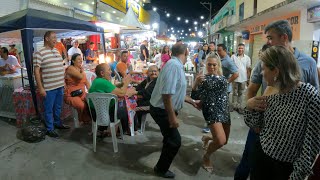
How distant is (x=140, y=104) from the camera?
18.2 feet

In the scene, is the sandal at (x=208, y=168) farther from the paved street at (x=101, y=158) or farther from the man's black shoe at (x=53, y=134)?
the man's black shoe at (x=53, y=134)

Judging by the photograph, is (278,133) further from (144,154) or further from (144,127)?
(144,127)

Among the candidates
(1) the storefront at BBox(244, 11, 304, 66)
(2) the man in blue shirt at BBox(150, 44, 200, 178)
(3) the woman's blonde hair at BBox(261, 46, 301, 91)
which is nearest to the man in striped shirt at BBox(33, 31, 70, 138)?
(2) the man in blue shirt at BBox(150, 44, 200, 178)

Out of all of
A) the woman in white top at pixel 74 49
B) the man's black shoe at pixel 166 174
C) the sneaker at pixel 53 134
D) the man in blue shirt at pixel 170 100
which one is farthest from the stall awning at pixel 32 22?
the woman in white top at pixel 74 49

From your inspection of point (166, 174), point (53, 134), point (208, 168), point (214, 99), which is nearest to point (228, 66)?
point (214, 99)

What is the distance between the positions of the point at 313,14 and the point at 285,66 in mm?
8564

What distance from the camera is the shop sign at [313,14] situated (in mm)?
8633

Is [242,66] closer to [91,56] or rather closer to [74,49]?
[91,56]

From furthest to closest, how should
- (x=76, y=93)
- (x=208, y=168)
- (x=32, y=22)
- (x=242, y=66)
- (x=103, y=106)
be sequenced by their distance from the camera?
(x=242, y=66) < (x=76, y=93) < (x=32, y=22) < (x=103, y=106) < (x=208, y=168)

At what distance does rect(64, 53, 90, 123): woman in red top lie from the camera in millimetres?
5344

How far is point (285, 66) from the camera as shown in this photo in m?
1.83

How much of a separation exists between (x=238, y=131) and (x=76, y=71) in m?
3.63

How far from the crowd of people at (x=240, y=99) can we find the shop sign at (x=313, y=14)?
3.41 meters

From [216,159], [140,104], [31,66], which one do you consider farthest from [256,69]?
[31,66]
